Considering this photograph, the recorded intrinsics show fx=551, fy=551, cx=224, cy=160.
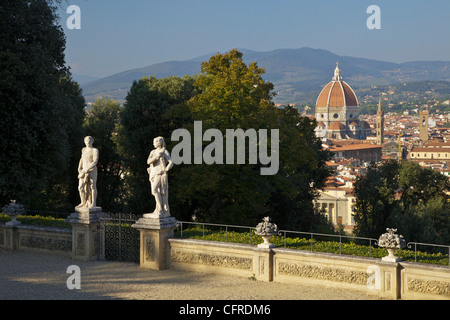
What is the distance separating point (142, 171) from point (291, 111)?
8.46 m

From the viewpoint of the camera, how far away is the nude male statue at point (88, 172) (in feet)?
49.2

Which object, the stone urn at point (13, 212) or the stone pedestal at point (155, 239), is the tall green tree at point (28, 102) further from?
the stone pedestal at point (155, 239)

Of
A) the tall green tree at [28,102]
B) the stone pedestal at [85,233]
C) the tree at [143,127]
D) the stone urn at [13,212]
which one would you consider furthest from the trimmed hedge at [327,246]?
the tree at [143,127]

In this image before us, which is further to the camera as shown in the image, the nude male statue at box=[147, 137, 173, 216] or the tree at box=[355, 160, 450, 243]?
the tree at box=[355, 160, 450, 243]

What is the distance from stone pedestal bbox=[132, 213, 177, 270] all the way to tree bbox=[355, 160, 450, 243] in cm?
2688

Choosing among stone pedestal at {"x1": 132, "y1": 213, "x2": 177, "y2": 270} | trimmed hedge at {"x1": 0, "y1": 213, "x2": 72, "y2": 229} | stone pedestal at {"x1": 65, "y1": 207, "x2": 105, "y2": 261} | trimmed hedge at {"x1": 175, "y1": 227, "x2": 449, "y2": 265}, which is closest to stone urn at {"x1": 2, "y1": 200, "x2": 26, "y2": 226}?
trimmed hedge at {"x1": 0, "y1": 213, "x2": 72, "y2": 229}

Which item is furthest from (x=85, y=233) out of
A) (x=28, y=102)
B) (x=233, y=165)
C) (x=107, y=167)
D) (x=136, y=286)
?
(x=107, y=167)

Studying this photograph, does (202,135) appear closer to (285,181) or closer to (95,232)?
(285,181)

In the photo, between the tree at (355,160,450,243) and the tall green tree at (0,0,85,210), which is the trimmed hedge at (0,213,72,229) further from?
the tree at (355,160,450,243)

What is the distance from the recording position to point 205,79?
26.5 meters

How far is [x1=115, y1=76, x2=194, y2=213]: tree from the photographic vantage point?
2823cm

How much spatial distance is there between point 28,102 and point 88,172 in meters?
5.88

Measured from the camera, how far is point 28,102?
19.4 metres
